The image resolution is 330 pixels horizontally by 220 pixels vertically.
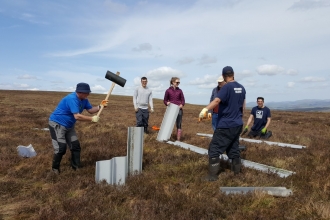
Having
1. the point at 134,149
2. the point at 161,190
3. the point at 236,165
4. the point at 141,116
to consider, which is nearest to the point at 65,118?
A: the point at 134,149

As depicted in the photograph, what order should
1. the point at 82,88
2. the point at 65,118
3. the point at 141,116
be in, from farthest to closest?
the point at 141,116 → the point at 65,118 → the point at 82,88

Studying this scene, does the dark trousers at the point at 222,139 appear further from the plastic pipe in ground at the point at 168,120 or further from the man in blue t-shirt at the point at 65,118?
the plastic pipe in ground at the point at 168,120

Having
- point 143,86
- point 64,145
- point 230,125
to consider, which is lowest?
point 64,145

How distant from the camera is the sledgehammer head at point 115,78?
243 inches

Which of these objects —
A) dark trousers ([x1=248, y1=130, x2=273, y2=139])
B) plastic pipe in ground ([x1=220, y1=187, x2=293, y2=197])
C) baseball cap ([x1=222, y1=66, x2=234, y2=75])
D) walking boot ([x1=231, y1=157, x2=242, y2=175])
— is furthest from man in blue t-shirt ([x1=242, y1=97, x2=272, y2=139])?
plastic pipe in ground ([x1=220, y1=187, x2=293, y2=197])

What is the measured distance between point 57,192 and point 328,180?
485 centimetres

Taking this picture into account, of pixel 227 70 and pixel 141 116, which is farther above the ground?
pixel 227 70

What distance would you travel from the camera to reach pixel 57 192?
4.66 m

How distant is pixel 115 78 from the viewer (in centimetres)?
621

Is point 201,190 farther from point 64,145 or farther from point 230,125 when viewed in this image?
point 64,145

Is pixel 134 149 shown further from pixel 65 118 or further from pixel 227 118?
pixel 227 118

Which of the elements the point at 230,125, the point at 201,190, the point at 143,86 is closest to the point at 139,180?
the point at 201,190

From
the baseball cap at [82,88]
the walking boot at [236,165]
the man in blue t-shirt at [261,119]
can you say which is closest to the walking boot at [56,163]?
the baseball cap at [82,88]

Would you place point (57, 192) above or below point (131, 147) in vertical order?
below
